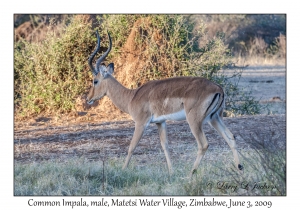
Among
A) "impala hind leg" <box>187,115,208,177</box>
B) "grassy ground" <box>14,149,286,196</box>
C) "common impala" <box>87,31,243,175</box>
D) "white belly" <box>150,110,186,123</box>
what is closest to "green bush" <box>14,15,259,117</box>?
"common impala" <box>87,31,243,175</box>

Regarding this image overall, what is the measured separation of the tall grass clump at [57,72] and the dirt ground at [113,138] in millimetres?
600

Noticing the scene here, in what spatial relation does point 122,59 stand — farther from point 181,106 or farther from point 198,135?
point 198,135

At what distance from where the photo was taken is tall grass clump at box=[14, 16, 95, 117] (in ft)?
43.6

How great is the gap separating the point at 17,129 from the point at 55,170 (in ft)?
13.6

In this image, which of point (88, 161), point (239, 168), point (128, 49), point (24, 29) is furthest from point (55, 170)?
point (24, 29)

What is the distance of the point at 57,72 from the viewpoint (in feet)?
44.0

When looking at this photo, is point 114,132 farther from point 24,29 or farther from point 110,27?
point 24,29

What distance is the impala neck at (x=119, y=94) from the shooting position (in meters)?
9.26

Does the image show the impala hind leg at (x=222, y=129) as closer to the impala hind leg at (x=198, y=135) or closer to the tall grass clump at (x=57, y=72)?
the impala hind leg at (x=198, y=135)

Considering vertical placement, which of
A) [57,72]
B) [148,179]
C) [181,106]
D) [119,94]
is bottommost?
[148,179]

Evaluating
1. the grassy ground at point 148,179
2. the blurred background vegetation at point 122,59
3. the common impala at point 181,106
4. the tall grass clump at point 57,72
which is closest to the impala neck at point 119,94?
the common impala at point 181,106

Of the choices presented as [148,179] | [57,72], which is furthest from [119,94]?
[57,72]

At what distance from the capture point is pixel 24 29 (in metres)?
24.7

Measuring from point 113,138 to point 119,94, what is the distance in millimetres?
1346
